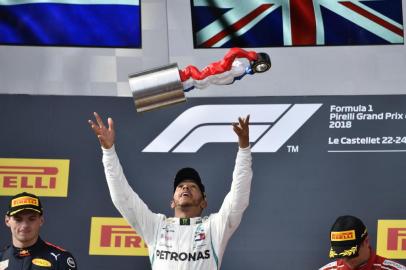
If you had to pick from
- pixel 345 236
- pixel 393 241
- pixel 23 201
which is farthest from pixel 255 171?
pixel 23 201

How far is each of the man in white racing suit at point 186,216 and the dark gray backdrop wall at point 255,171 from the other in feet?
2.42

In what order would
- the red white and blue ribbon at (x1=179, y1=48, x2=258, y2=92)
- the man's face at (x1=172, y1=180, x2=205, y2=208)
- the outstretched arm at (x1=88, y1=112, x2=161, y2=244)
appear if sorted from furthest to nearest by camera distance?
1. the man's face at (x1=172, y1=180, x2=205, y2=208)
2. the outstretched arm at (x1=88, y1=112, x2=161, y2=244)
3. the red white and blue ribbon at (x1=179, y1=48, x2=258, y2=92)

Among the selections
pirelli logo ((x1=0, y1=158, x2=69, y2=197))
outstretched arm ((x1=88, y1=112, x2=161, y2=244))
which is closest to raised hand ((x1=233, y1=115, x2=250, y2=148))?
outstretched arm ((x1=88, y1=112, x2=161, y2=244))

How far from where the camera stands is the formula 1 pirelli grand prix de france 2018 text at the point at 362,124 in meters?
5.27

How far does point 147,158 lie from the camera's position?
5.31 metres

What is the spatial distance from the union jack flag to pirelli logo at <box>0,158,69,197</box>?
1040 mm

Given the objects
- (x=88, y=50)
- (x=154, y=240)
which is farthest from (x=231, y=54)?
(x=88, y=50)

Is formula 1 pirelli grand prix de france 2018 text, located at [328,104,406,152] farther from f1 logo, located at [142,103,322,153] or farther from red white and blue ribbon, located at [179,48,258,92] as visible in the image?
red white and blue ribbon, located at [179,48,258,92]

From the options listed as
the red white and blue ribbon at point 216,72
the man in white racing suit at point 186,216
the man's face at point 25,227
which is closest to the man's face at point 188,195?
the man in white racing suit at point 186,216

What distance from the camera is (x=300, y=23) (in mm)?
5309

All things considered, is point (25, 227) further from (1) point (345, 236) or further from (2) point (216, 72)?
(1) point (345, 236)

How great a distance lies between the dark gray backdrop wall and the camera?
526cm

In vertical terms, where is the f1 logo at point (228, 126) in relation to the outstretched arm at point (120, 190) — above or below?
above

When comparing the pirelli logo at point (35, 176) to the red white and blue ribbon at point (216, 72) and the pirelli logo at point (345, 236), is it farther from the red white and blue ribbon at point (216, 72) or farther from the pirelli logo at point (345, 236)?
the pirelli logo at point (345, 236)
